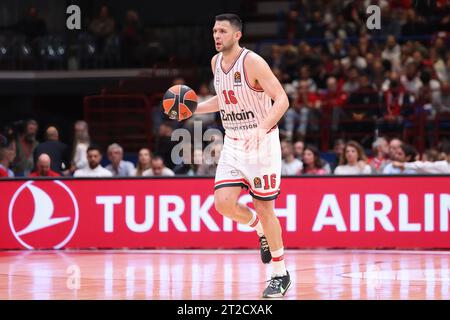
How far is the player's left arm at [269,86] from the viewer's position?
30.2 ft

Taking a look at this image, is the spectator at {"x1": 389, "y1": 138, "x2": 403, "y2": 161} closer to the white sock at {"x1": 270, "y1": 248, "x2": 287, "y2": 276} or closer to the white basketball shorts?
the white basketball shorts

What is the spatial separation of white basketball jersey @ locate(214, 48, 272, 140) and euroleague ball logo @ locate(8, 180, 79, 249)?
5301 mm

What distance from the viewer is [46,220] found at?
14.6 m

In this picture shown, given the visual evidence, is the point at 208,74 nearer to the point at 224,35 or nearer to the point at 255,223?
the point at 255,223

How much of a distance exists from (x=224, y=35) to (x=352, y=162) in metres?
6.07

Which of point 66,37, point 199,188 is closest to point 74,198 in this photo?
point 199,188

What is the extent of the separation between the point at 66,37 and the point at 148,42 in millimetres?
1844

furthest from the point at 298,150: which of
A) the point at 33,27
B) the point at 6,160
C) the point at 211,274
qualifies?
the point at 33,27

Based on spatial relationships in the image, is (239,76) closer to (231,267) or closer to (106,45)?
(231,267)

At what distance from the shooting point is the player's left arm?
921 centimetres

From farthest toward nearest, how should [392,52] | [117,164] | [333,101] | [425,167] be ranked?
1. [392,52]
2. [333,101]
3. [117,164]
4. [425,167]

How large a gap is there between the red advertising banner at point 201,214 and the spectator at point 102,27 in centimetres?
843

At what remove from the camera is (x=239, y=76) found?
960 centimetres

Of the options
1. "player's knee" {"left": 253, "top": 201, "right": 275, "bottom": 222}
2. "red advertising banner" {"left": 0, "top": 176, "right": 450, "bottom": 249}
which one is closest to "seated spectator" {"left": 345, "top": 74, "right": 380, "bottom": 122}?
"red advertising banner" {"left": 0, "top": 176, "right": 450, "bottom": 249}
